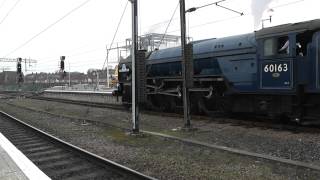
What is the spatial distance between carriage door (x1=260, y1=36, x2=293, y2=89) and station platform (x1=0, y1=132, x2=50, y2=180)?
8592 mm

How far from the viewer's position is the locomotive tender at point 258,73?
13680 mm

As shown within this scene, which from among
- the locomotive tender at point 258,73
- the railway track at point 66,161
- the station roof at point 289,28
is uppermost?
the station roof at point 289,28

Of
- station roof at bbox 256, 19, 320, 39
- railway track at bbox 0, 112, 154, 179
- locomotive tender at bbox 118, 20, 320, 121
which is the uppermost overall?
station roof at bbox 256, 19, 320, 39

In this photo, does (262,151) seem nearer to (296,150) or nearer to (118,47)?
(296,150)

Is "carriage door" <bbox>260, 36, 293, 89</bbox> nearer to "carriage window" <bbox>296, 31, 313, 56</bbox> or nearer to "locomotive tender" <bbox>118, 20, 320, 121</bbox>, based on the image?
"locomotive tender" <bbox>118, 20, 320, 121</bbox>

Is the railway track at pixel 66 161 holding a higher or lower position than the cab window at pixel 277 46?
lower

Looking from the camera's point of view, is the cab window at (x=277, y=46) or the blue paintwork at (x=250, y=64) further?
the cab window at (x=277, y=46)

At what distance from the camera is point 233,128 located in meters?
14.9

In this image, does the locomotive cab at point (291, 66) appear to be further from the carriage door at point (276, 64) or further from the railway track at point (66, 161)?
the railway track at point (66, 161)

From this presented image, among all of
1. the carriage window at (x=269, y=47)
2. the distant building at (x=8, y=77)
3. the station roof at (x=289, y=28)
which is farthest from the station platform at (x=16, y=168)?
the distant building at (x=8, y=77)

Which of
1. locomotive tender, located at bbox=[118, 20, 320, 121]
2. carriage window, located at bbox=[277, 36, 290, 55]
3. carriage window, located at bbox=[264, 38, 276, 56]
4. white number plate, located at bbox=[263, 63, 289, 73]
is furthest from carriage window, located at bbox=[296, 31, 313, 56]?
carriage window, located at bbox=[264, 38, 276, 56]

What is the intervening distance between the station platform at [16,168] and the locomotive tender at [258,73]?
870cm

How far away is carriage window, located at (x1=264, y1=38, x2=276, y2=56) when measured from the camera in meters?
14.5

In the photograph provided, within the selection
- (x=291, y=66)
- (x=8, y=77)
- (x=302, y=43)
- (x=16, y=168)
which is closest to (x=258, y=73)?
(x=291, y=66)
